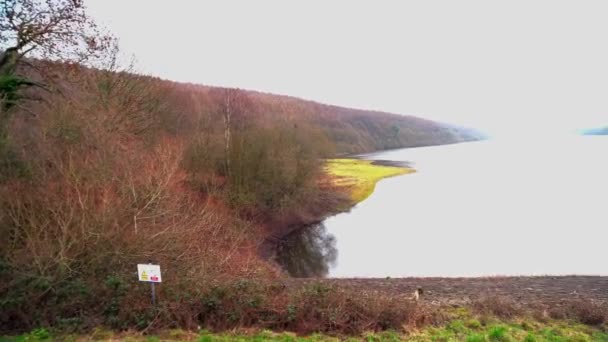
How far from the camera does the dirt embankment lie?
8.99 m

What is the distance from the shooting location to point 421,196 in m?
32.3

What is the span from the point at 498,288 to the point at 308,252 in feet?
32.2

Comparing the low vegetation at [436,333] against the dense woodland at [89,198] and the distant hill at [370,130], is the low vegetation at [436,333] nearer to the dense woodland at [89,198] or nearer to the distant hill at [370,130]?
the dense woodland at [89,198]

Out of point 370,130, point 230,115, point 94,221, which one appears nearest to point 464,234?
point 230,115

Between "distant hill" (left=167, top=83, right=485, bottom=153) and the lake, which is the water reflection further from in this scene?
"distant hill" (left=167, top=83, right=485, bottom=153)

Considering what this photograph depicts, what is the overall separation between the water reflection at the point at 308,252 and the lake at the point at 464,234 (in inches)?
2.1

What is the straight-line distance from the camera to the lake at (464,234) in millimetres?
16016

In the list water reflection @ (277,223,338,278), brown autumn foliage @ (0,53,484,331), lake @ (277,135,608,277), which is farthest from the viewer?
lake @ (277,135,608,277)

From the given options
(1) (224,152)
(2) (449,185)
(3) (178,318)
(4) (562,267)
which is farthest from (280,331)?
(2) (449,185)

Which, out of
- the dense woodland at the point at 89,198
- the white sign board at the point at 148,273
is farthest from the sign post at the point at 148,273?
the dense woodland at the point at 89,198

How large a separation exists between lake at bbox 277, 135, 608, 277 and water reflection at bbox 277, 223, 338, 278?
0.18ft

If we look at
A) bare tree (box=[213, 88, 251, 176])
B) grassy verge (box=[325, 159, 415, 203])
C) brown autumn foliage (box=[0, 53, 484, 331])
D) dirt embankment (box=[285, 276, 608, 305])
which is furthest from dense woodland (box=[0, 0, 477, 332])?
grassy verge (box=[325, 159, 415, 203])

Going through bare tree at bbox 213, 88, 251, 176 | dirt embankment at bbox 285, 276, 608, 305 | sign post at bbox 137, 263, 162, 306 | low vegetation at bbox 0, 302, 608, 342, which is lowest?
dirt embankment at bbox 285, 276, 608, 305

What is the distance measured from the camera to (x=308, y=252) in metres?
18.1
